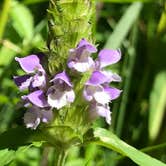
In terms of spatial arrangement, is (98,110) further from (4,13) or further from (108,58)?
(4,13)

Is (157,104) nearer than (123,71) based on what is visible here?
No

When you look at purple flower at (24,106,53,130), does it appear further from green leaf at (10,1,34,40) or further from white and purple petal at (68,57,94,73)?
green leaf at (10,1,34,40)

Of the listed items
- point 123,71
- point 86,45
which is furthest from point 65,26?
point 123,71

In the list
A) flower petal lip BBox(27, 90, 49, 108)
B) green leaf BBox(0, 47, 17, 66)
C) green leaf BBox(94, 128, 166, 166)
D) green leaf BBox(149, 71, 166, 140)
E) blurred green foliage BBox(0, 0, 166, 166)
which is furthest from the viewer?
green leaf BBox(149, 71, 166, 140)

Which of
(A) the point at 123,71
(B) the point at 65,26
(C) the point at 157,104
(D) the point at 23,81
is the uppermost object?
(B) the point at 65,26

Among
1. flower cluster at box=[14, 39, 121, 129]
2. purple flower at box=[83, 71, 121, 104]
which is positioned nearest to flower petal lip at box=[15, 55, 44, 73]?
flower cluster at box=[14, 39, 121, 129]

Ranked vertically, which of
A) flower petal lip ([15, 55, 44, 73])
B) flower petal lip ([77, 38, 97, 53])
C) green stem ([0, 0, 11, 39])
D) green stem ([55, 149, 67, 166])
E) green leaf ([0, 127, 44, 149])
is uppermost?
flower petal lip ([77, 38, 97, 53])

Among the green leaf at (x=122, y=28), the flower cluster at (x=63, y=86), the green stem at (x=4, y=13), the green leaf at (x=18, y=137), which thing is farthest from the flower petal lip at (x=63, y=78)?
the green stem at (x=4, y=13)
